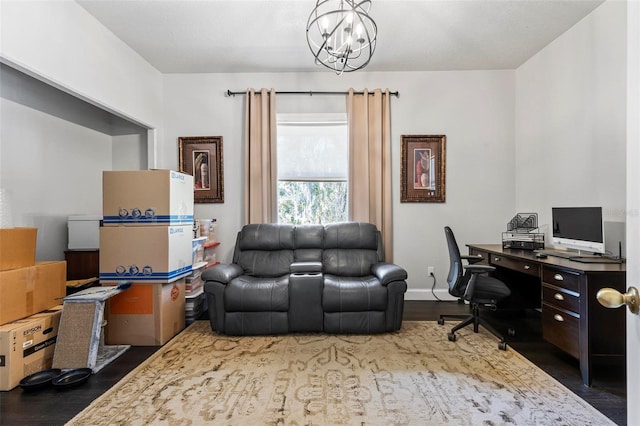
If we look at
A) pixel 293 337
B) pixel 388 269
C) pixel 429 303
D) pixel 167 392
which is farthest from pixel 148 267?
pixel 429 303

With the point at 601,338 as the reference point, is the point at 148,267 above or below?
above

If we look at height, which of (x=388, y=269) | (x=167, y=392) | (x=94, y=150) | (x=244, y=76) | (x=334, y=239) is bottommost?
(x=167, y=392)

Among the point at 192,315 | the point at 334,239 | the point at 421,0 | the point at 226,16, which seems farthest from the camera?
the point at 334,239

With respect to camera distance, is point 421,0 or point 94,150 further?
point 94,150

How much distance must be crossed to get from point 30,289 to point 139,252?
729 mm

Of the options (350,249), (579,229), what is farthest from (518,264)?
(350,249)

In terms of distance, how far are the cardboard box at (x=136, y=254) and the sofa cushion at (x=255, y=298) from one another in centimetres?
57

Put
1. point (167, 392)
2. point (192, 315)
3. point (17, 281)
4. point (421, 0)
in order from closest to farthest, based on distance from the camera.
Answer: point (167, 392)
point (17, 281)
point (421, 0)
point (192, 315)

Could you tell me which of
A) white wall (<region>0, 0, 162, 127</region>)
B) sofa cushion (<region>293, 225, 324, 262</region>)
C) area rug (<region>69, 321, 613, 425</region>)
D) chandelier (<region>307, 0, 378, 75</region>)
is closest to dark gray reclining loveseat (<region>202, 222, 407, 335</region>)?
area rug (<region>69, 321, 613, 425</region>)

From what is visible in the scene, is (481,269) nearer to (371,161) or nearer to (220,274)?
(371,161)

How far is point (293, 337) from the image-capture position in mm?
2699

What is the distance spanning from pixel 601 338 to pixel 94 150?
543cm

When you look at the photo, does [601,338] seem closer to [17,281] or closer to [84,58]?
[17,281]

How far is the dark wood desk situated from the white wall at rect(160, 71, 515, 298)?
151cm
